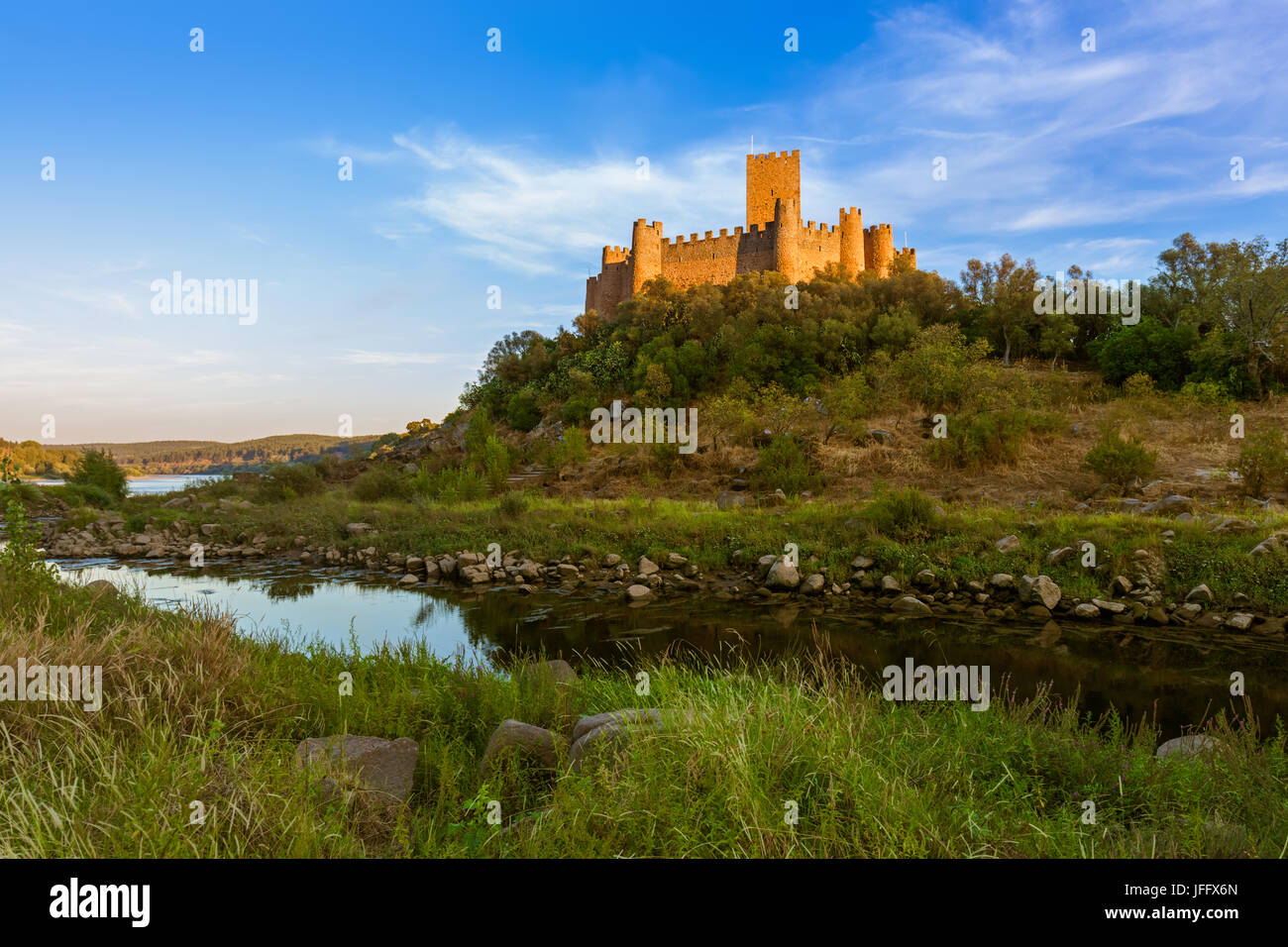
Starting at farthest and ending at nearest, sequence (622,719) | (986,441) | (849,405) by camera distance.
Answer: (849,405) < (986,441) < (622,719)

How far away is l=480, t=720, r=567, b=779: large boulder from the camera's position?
4113mm

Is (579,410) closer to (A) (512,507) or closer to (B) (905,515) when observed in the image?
(A) (512,507)

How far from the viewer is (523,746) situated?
424 centimetres

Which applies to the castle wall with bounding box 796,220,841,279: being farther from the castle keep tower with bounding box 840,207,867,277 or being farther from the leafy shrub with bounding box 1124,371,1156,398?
the leafy shrub with bounding box 1124,371,1156,398

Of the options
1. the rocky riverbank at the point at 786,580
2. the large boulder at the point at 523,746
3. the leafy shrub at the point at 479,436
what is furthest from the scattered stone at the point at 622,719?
the leafy shrub at the point at 479,436

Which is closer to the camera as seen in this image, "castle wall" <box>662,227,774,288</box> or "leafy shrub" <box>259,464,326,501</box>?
"leafy shrub" <box>259,464,326,501</box>

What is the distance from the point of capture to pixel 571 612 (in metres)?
11.6

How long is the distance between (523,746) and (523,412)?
1239 inches

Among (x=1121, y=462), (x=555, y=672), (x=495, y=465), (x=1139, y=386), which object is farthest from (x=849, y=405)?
(x=555, y=672)

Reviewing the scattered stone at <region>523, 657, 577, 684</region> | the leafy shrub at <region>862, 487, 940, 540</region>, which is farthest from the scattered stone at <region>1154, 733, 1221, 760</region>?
the leafy shrub at <region>862, 487, 940, 540</region>

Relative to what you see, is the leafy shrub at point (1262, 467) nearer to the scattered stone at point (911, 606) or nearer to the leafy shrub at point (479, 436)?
the scattered stone at point (911, 606)

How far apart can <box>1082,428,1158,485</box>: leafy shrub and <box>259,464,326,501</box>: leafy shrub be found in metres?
24.9

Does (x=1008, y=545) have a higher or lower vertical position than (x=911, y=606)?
higher
